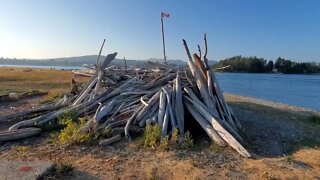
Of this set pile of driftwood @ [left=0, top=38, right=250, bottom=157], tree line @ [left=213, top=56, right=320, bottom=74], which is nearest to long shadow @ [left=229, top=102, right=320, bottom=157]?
pile of driftwood @ [left=0, top=38, right=250, bottom=157]

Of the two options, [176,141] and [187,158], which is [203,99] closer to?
[176,141]

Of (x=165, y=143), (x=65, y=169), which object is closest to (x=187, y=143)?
(x=165, y=143)

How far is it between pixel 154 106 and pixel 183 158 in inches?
110

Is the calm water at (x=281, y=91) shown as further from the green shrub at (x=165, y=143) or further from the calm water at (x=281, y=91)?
the green shrub at (x=165, y=143)

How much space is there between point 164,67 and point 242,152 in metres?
6.59

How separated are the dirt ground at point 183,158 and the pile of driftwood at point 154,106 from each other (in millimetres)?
428

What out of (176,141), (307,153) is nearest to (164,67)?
(176,141)

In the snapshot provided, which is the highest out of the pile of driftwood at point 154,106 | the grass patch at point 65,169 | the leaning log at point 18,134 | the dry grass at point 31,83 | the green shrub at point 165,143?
the pile of driftwood at point 154,106

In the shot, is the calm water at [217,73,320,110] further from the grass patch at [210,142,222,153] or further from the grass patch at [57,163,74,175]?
the grass patch at [57,163,74,175]

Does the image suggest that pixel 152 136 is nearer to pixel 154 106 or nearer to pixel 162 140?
pixel 162 140

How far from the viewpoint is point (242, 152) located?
23.4 ft

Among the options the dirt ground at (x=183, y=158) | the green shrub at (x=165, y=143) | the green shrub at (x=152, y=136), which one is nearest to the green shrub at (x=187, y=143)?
the dirt ground at (x=183, y=158)

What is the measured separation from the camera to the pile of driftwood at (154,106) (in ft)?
27.3

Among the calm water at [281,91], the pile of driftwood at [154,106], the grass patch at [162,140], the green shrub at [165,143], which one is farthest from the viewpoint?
the calm water at [281,91]
